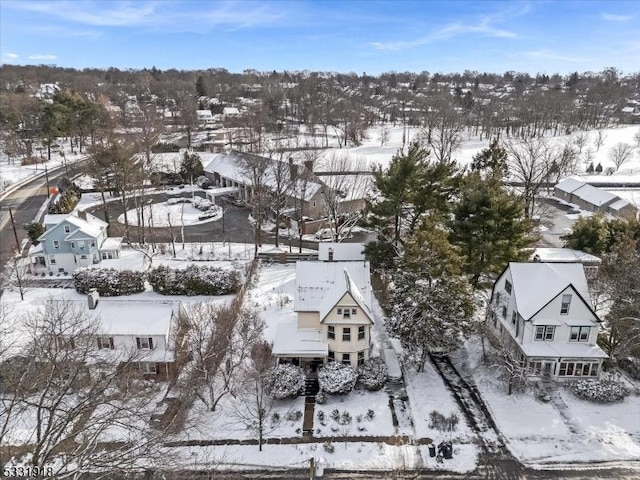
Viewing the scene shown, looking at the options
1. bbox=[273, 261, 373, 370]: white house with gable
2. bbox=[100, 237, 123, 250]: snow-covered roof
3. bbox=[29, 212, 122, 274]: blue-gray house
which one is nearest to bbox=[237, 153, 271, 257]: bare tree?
bbox=[100, 237, 123, 250]: snow-covered roof

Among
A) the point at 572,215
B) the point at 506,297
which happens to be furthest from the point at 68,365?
the point at 572,215

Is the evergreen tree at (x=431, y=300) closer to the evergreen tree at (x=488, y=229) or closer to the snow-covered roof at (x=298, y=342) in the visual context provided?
the snow-covered roof at (x=298, y=342)

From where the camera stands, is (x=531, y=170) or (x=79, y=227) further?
(x=531, y=170)

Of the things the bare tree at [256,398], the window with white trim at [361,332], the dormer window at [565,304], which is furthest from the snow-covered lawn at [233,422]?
the dormer window at [565,304]

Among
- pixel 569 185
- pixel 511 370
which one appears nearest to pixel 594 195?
pixel 569 185

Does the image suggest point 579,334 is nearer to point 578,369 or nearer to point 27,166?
point 578,369
